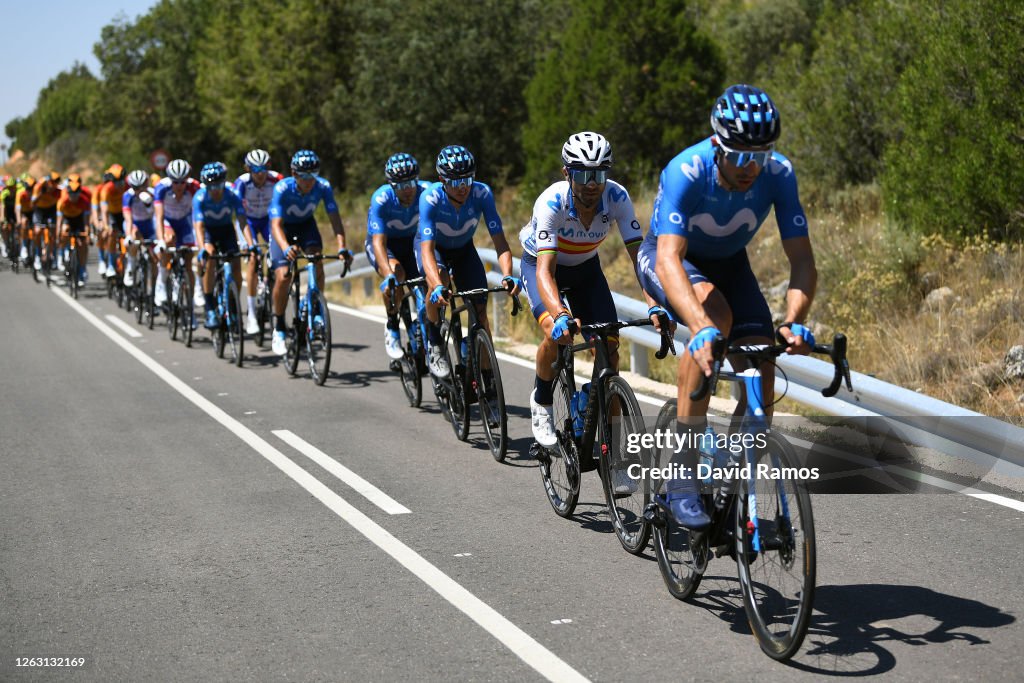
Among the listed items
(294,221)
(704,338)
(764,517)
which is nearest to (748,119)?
(704,338)

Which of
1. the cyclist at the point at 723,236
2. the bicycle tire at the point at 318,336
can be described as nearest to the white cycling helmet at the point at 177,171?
the bicycle tire at the point at 318,336

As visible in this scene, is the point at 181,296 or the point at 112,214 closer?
the point at 181,296

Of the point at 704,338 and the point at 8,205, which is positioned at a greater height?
the point at 8,205

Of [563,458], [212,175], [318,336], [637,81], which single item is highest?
[637,81]

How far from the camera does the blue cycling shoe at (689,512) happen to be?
5.34 metres

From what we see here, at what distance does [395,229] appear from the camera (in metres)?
11.0

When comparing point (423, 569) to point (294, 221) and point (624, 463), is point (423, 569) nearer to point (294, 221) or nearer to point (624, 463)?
point (624, 463)

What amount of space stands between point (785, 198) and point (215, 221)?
33.7ft

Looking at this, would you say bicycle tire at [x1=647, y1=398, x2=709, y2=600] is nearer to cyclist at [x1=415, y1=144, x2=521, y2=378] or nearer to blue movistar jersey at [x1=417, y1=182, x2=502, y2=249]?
cyclist at [x1=415, y1=144, x2=521, y2=378]

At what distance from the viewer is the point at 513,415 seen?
10.5m

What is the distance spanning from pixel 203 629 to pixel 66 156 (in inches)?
5684

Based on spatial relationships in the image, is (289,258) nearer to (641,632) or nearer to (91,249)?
(641,632)

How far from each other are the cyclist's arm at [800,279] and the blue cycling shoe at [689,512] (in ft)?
2.98

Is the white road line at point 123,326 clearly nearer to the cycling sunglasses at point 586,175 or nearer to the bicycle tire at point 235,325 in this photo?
A: the bicycle tire at point 235,325
